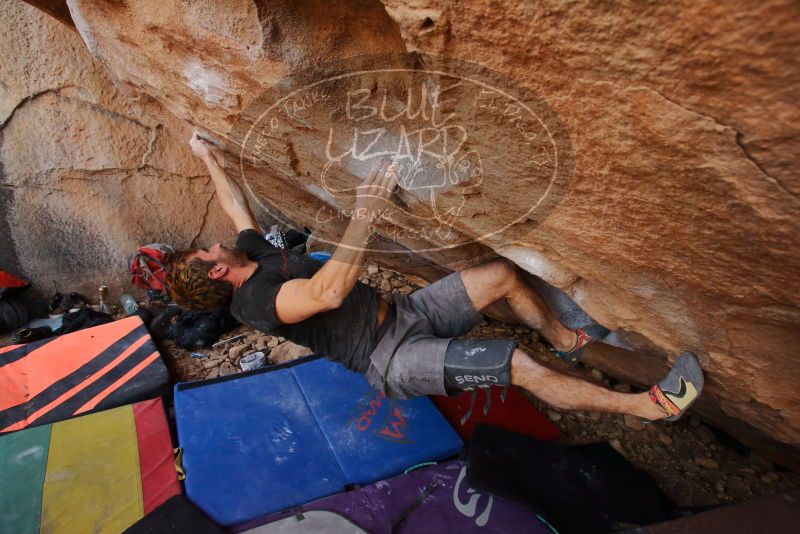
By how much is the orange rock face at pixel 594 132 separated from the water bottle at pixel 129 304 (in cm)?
209

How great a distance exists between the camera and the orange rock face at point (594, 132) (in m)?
0.76

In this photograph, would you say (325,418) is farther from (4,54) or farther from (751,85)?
(4,54)

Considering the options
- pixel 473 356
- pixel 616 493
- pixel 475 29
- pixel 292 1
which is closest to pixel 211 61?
pixel 292 1

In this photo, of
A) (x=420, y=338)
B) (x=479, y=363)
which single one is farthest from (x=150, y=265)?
(x=479, y=363)

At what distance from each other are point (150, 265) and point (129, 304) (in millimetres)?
402

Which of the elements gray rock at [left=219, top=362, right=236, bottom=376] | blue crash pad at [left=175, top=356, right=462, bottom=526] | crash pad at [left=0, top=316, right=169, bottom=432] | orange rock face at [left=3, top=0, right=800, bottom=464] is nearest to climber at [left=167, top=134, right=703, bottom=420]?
orange rock face at [left=3, top=0, right=800, bottom=464]

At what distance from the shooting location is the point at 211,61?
5.32 ft

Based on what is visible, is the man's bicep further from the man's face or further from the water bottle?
the water bottle

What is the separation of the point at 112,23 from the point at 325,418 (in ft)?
6.75

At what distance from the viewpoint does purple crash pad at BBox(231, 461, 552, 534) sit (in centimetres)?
199

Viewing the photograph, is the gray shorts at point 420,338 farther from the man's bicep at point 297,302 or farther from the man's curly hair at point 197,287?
the man's curly hair at point 197,287

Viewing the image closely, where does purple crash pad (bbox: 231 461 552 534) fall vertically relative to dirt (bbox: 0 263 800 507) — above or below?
above

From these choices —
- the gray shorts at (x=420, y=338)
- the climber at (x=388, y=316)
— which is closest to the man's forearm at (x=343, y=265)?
the climber at (x=388, y=316)

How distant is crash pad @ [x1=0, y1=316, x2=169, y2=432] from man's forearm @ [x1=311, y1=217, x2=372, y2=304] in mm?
1800
